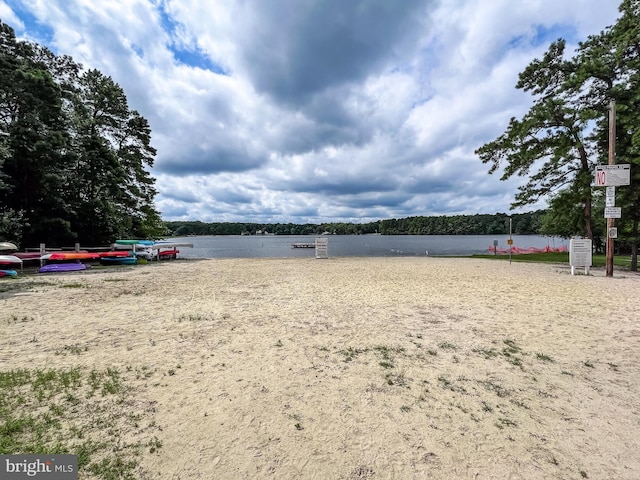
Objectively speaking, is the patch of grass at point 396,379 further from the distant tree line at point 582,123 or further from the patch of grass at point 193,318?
the distant tree line at point 582,123

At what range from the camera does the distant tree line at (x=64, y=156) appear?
15.0 m

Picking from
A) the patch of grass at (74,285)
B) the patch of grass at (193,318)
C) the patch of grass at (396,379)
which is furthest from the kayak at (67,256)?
the patch of grass at (396,379)

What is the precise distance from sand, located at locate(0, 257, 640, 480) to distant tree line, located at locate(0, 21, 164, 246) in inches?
467

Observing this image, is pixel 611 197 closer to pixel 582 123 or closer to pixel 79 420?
pixel 582 123

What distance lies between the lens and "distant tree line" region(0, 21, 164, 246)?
49.1 ft

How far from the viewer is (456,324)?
593 centimetres

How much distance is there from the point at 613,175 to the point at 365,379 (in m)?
13.5

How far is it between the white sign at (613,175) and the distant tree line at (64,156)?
23808mm

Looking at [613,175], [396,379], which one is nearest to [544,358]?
[396,379]

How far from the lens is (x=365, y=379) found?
12.0 feet

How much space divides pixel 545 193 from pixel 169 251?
28916 millimetres

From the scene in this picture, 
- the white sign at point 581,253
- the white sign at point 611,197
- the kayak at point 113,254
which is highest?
the white sign at point 611,197

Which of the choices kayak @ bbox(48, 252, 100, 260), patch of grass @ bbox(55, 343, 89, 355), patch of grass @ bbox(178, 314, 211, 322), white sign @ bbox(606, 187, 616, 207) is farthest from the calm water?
patch of grass @ bbox(55, 343, 89, 355)

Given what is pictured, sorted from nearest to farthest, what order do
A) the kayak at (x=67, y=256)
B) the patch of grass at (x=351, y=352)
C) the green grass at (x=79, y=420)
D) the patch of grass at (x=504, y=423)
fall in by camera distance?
the green grass at (x=79, y=420) < the patch of grass at (x=504, y=423) < the patch of grass at (x=351, y=352) < the kayak at (x=67, y=256)
